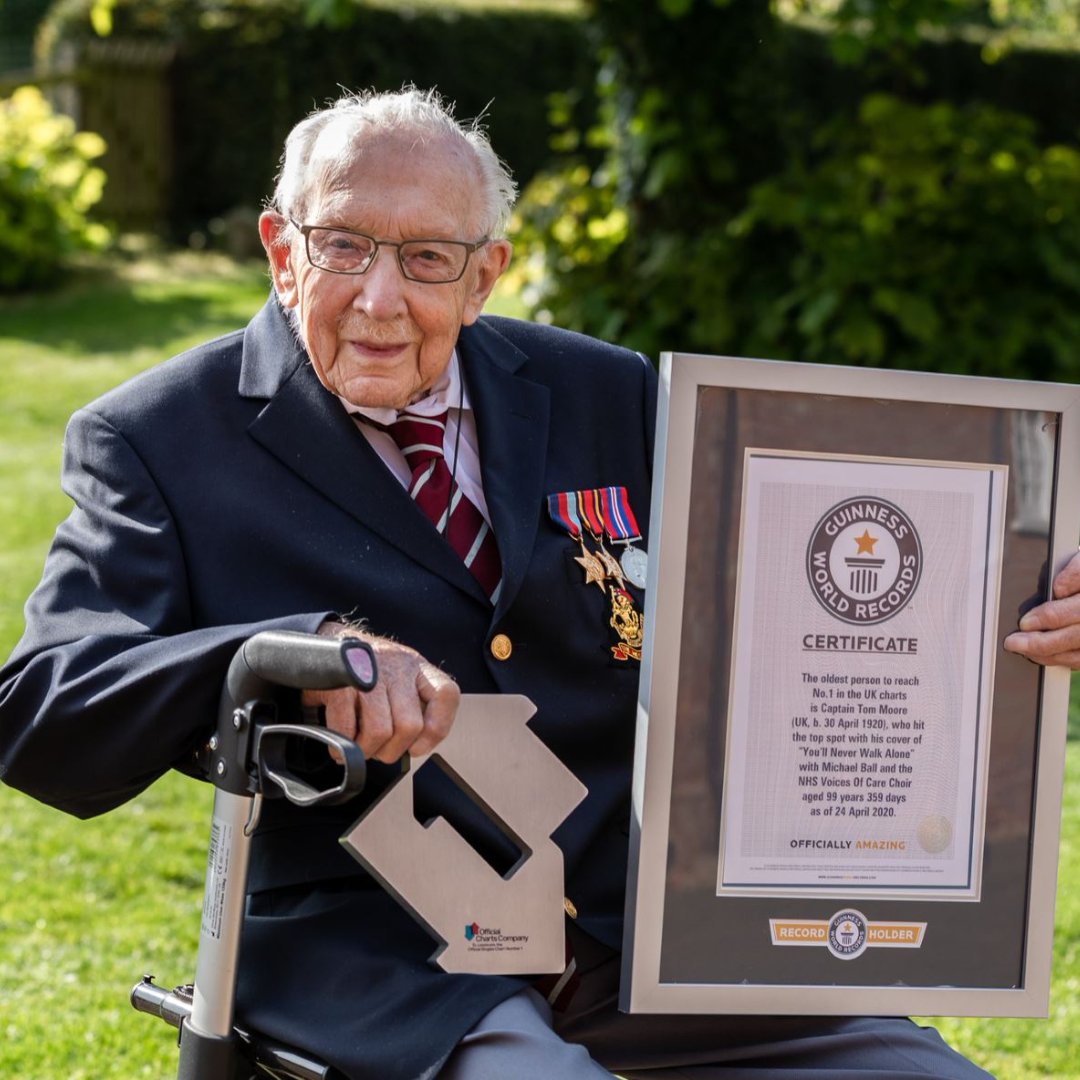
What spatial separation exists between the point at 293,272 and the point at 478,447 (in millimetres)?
374

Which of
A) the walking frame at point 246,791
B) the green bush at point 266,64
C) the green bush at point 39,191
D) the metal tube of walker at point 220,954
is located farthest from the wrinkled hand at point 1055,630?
the green bush at point 266,64

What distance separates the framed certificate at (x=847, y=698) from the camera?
2.00 metres

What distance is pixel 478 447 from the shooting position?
8.07 ft

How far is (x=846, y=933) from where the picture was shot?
2055 mm

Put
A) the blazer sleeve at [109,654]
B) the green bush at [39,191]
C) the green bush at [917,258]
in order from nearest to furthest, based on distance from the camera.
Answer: the blazer sleeve at [109,654] → the green bush at [917,258] → the green bush at [39,191]

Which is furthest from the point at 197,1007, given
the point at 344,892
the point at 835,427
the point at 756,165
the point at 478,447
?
the point at 756,165

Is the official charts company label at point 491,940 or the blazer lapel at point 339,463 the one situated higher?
the blazer lapel at point 339,463

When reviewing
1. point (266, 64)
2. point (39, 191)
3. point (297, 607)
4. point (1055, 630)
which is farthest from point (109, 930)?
point (266, 64)

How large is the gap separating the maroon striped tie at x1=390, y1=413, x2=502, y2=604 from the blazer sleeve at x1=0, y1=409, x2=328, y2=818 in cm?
37

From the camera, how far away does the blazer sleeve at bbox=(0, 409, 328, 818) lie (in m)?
1.97

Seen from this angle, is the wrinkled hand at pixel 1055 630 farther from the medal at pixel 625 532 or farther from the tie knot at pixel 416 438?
the tie knot at pixel 416 438

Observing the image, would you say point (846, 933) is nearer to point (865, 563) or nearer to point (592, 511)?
point (865, 563)

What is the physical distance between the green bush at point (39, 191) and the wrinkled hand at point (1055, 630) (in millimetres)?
10203

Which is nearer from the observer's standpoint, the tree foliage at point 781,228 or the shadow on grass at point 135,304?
the tree foliage at point 781,228
